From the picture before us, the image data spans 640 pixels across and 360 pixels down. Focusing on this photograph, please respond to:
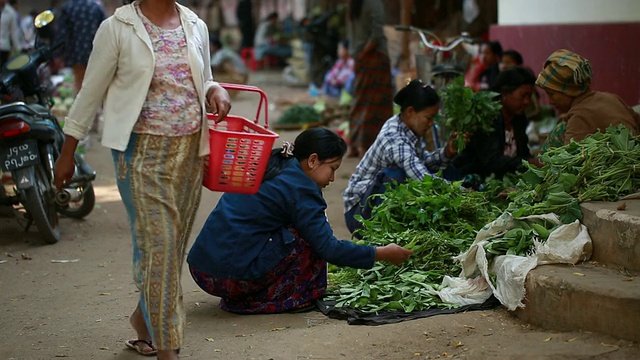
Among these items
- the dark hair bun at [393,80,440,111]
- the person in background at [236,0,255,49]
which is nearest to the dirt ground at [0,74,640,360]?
the dark hair bun at [393,80,440,111]

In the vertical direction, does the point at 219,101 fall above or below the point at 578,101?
above

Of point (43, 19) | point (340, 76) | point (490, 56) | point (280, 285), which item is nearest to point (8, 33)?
point (340, 76)

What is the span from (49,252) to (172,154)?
3300mm

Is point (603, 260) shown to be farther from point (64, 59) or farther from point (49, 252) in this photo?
point (64, 59)

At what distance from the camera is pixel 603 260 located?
4.32 m

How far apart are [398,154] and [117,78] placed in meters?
2.70

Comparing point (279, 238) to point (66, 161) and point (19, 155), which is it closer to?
point (66, 161)

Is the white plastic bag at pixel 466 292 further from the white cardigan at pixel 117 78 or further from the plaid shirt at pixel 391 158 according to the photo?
the white cardigan at pixel 117 78

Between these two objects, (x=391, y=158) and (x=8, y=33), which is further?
(x=8, y=33)

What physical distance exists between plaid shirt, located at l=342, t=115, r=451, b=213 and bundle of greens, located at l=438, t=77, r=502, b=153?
12.7 inches

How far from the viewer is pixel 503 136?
6.45m

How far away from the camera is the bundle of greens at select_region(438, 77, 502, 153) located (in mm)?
6273

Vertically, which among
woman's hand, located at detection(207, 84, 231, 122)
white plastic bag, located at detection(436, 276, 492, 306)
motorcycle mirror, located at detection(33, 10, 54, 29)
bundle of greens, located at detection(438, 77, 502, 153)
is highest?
motorcycle mirror, located at detection(33, 10, 54, 29)

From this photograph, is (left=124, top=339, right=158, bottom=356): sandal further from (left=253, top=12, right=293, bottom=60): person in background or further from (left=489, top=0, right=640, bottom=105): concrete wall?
(left=253, top=12, right=293, bottom=60): person in background
